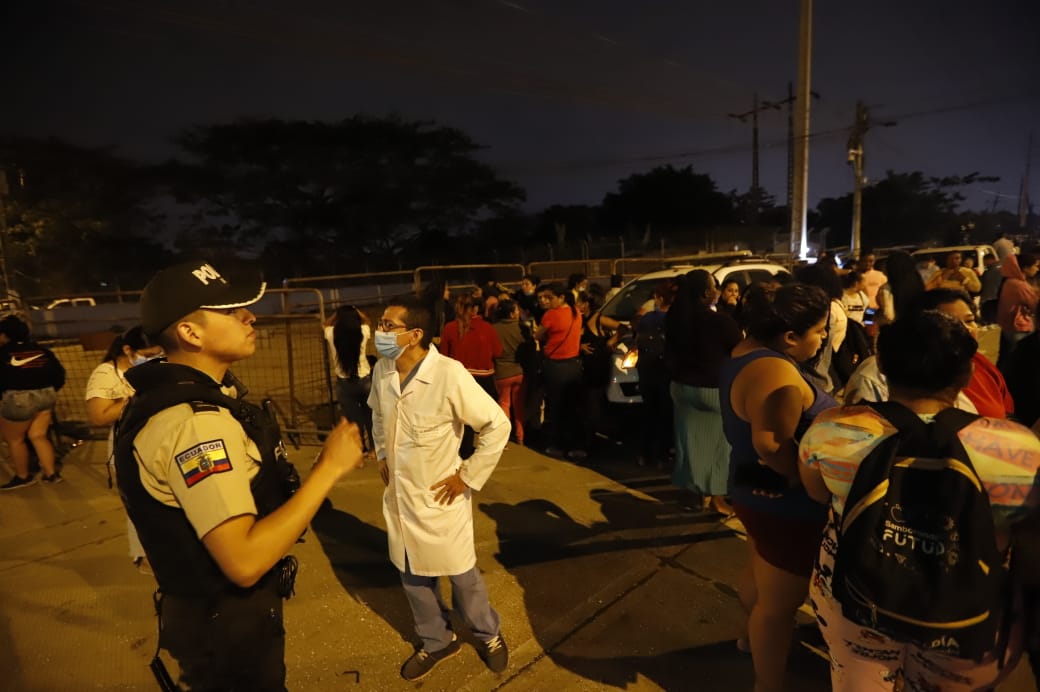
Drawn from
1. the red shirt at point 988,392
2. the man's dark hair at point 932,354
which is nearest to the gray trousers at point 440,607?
the man's dark hair at point 932,354

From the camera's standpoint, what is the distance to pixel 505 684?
2721mm

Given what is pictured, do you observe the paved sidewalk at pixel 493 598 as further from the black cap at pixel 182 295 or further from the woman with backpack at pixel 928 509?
the black cap at pixel 182 295

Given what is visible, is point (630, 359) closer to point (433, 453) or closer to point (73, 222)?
point (433, 453)

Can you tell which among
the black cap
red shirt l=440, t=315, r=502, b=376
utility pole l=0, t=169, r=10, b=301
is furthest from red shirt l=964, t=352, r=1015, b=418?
utility pole l=0, t=169, r=10, b=301

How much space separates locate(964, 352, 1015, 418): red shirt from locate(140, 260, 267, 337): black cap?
103 inches

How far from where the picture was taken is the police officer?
139 centimetres

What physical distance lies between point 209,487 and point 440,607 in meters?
1.80

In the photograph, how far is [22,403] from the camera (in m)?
5.11

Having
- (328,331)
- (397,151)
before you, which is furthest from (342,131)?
(328,331)

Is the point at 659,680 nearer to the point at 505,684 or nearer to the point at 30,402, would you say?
the point at 505,684

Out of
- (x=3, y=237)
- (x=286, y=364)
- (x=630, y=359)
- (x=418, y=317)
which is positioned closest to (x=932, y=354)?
(x=418, y=317)

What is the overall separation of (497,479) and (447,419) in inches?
→ 108

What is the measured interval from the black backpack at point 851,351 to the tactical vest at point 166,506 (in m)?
4.59

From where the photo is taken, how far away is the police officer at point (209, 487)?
139 centimetres
